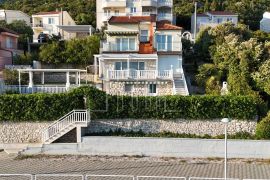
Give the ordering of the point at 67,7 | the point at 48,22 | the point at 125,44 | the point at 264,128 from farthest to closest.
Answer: the point at 67,7, the point at 48,22, the point at 125,44, the point at 264,128

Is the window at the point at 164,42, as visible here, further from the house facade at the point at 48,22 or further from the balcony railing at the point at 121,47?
the house facade at the point at 48,22

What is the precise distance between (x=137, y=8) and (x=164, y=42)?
66.9 feet

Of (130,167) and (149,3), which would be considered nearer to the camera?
(130,167)

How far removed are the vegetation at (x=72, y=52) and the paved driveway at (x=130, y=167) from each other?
56.9 feet

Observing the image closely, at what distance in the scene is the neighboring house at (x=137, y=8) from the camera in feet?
189

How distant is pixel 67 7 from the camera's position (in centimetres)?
8225

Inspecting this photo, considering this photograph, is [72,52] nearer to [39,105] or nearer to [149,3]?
[39,105]

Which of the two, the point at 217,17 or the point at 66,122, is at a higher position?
the point at 217,17

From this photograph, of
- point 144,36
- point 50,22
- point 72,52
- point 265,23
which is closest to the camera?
point 144,36

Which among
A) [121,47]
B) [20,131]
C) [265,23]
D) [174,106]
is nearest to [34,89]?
[20,131]

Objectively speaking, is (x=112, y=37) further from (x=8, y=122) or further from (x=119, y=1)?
(x=119, y=1)

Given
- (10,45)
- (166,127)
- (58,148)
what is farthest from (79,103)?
(10,45)

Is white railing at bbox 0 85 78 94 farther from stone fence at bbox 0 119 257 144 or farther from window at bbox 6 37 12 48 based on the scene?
window at bbox 6 37 12 48

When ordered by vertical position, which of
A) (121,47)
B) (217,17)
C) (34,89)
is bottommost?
(34,89)
